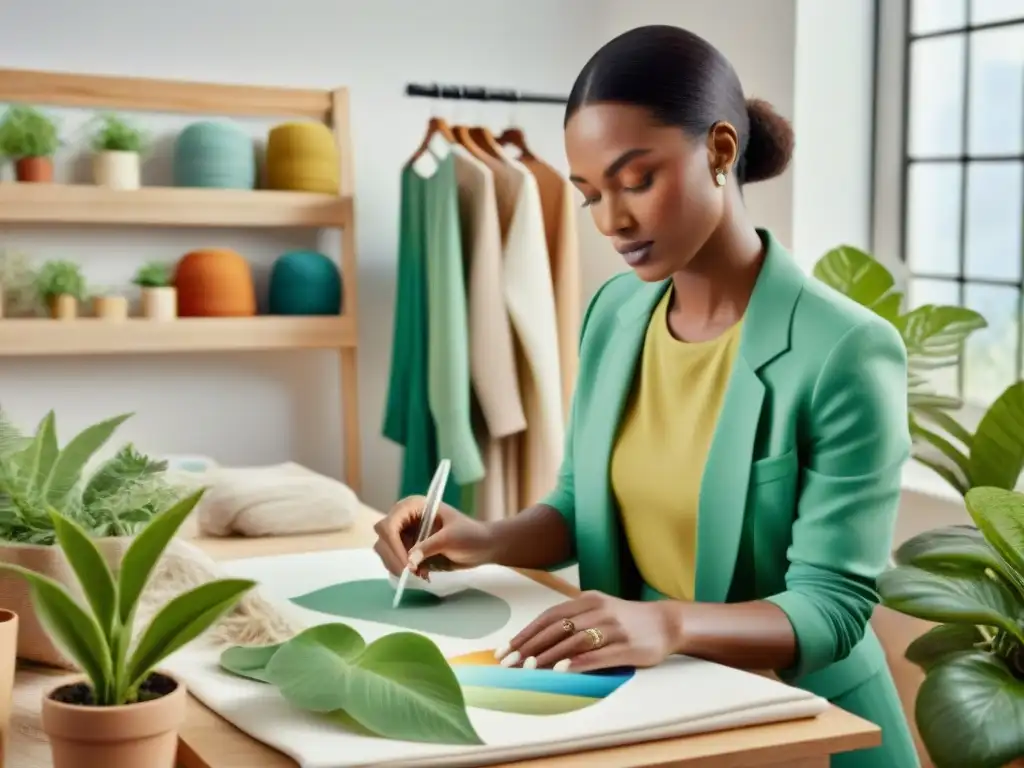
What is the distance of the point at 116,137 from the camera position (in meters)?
2.89

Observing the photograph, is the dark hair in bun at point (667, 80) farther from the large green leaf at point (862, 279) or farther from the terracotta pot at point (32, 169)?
the terracotta pot at point (32, 169)

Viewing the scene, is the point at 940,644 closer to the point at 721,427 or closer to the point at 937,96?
the point at 721,427

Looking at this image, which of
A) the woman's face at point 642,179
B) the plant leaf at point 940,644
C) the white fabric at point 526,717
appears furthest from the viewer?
the plant leaf at point 940,644

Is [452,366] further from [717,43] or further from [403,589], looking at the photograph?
[403,589]

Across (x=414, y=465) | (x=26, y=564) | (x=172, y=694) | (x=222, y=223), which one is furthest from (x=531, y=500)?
(x=172, y=694)

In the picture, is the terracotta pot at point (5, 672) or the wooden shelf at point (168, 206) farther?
the wooden shelf at point (168, 206)

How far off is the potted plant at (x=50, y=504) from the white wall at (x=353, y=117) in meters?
1.81

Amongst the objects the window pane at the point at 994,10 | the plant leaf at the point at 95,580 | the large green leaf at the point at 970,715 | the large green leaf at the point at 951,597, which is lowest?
the large green leaf at the point at 970,715

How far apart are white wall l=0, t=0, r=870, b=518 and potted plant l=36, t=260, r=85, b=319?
14 cm

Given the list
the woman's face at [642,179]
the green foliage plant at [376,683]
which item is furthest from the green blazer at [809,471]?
the green foliage plant at [376,683]

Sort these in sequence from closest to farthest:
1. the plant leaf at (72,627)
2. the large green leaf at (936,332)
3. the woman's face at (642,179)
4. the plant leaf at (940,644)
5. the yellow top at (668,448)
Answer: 1. the plant leaf at (72,627)
2. the woman's face at (642,179)
3. the yellow top at (668,448)
4. the plant leaf at (940,644)
5. the large green leaf at (936,332)

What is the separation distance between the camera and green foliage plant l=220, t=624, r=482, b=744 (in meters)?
0.99

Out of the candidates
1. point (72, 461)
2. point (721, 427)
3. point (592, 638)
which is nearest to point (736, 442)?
point (721, 427)

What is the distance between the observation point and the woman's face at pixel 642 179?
1355mm
